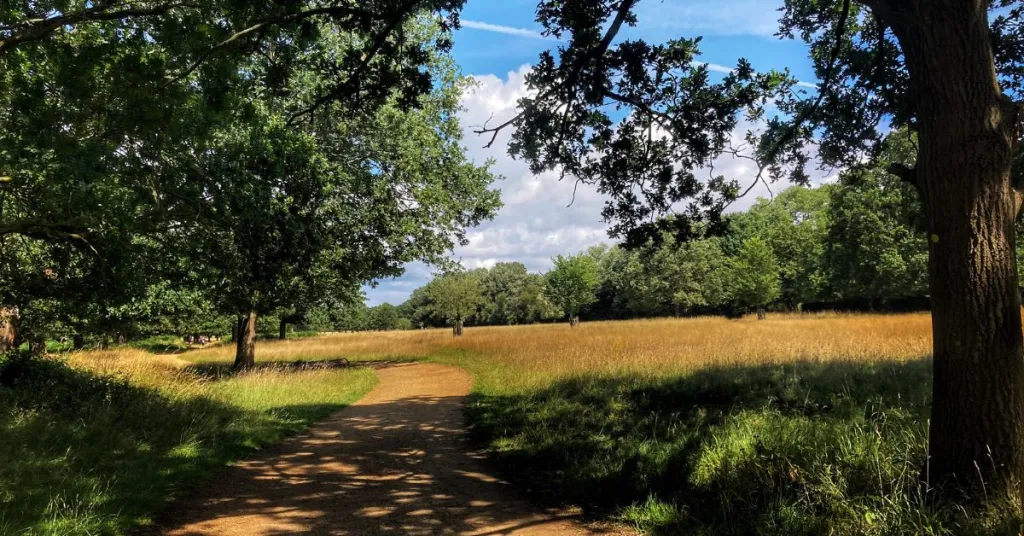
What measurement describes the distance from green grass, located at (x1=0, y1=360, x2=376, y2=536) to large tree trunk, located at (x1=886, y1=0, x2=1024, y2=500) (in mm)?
6399

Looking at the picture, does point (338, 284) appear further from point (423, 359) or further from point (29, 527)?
point (29, 527)

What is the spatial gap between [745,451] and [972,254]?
2602mm

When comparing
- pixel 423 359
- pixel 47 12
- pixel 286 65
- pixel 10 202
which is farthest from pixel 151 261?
pixel 423 359

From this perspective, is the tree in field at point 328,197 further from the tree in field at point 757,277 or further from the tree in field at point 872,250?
the tree in field at point 757,277

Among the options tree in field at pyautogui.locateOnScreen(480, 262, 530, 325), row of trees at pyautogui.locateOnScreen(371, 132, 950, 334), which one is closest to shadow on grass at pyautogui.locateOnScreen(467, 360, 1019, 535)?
row of trees at pyautogui.locateOnScreen(371, 132, 950, 334)

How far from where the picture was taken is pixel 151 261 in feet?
33.3

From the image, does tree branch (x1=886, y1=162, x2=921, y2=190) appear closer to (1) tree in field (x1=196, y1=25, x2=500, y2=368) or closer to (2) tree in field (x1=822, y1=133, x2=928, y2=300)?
(1) tree in field (x1=196, y1=25, x2=500, y2=368)

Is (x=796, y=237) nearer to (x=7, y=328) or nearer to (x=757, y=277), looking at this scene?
(x=757, y=277)

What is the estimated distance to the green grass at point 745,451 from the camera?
3828 mm

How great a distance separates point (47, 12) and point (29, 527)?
655 centimetres

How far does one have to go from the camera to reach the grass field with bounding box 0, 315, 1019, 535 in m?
4.12

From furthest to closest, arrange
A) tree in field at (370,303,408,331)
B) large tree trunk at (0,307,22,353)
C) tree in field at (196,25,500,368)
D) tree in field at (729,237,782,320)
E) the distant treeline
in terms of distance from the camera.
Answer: tree in field at (370,303,408,331)
tree in field at (729,237,782,320)
the distant treeline
large tree trunk at (0,307,22,353)
tree in field at (196,25,500,368)

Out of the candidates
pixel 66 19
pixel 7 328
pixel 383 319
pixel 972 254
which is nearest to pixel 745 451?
pixel 972 254

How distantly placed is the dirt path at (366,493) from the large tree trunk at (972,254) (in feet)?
9.60
